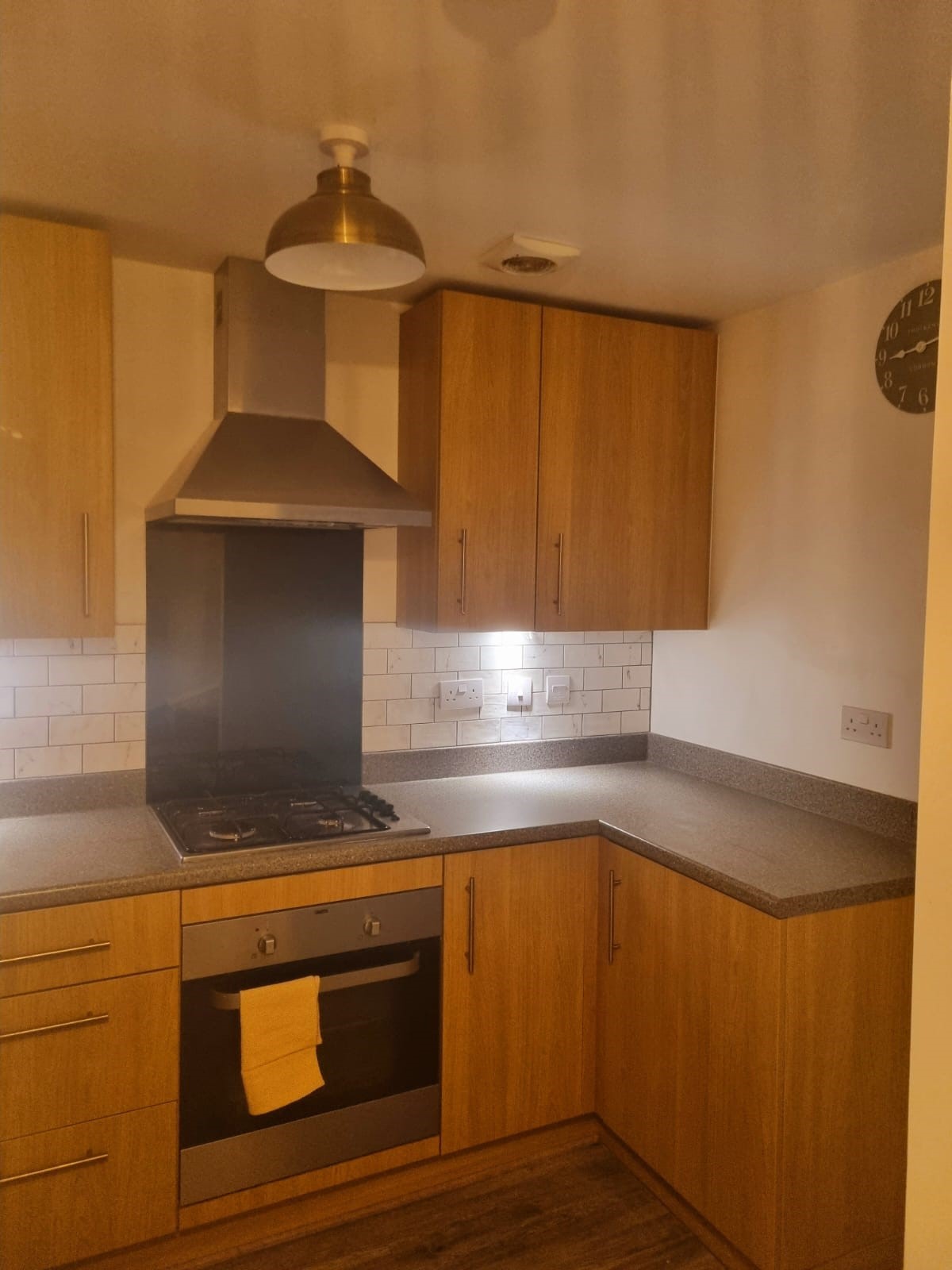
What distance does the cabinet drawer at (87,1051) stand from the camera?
185 centimetres

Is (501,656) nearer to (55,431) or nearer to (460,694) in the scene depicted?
(460,694)

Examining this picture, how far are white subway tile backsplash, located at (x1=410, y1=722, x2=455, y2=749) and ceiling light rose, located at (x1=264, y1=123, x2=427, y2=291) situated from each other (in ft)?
4.71

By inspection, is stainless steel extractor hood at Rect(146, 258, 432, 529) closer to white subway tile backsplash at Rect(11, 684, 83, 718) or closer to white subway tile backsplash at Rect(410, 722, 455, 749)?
white subway tile backsplash at Rect(11, 684, 83, 718)

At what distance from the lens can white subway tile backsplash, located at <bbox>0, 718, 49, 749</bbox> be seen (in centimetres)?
233

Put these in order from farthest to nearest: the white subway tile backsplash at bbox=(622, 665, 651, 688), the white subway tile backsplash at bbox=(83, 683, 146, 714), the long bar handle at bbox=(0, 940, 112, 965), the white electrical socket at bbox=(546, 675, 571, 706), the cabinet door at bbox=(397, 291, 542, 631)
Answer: the white subway tile backsplash at bbox=(622, 665, 651, 688)
the white electrical socket at bbox=(546, 675, 571, 706)
the cabinet door at bbox=(397, 291, 542, 631)
the white subway tile backsplash at bbox=(83, 683, 146, 714)
the long bar handle at bbox=(0, 940, 112, 965)

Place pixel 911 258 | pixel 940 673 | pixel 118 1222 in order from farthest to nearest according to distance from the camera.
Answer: pixel 911 258 < pixel 118 1222 < pixel 940 673

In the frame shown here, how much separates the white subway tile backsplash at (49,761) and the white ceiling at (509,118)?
1.28 metres

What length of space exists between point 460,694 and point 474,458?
74cm

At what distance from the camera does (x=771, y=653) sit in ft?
8.87

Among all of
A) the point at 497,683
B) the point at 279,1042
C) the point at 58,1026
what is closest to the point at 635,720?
the point at 497,683

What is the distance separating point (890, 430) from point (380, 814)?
5.23 ft

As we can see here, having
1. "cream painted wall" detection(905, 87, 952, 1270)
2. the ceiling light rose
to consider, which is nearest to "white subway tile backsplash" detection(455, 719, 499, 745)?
the ceiling light rose

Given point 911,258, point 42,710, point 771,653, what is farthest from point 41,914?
point 911,258

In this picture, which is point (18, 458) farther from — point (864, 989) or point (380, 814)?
point (864, 989)
